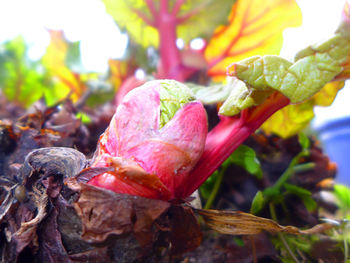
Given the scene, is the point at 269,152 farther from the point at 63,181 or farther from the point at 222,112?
the point at 63,181

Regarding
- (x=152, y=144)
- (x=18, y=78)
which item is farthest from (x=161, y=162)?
(x=18, y=78)

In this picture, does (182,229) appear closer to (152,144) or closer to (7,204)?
(152,144)

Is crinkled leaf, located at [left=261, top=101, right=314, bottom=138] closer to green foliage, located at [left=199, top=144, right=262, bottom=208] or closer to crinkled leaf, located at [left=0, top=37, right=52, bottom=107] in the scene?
green foliage, located at [left=199, top=144, right=262, bottom=208]

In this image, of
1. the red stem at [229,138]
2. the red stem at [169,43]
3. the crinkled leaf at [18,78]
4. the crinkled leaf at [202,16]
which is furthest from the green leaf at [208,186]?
the crinkled leaf at [18,78]

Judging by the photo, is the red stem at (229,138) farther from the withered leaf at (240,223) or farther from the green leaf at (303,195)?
the green leaf at (303,195)

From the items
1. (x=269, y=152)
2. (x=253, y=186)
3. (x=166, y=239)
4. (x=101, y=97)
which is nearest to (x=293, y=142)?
(x=269, y=152)
